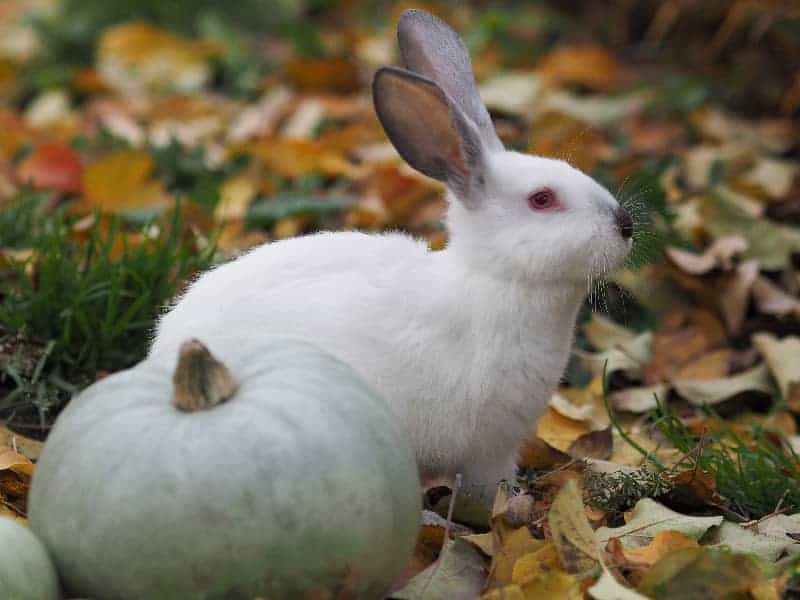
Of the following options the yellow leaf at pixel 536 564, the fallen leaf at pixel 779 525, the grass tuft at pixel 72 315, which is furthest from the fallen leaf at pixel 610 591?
the grass tuft at pixel 72 315

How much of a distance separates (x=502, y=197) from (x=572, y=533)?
767 mm

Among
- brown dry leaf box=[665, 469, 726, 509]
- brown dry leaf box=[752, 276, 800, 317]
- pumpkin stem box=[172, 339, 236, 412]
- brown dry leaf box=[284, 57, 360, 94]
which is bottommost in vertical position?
brown dry leaf box=[284, 57, 360, 94]

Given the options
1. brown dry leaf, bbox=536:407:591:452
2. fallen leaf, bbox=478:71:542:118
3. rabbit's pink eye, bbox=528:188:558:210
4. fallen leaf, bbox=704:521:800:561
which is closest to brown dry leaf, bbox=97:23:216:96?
fallen leaf, bbox=478:71:542:118

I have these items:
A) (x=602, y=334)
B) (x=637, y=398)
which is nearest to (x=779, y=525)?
(x=637, y=398)

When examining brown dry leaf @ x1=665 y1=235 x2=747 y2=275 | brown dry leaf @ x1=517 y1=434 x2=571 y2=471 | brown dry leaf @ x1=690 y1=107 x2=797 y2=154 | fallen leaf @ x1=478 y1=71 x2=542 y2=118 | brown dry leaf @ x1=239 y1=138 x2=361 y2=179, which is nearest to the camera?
brown dry leaf @ x1=517 y1=434 x2=571 y2=471

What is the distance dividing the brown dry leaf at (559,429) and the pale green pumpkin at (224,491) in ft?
3.46

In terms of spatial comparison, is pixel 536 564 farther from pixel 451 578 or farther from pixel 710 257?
pixel 710 257

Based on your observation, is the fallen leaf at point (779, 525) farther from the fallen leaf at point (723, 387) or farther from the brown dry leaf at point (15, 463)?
the brown dry leaf at point (15, 463)

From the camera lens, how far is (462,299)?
106 inches

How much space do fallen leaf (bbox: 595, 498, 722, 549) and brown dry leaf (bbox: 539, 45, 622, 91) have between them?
390 cm

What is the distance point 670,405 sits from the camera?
3.68 meters

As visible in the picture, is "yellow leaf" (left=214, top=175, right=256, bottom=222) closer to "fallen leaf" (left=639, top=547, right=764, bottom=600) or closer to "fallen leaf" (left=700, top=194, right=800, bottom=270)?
"fallen leaf" (left=700, top=194, right=800, bottom=270)

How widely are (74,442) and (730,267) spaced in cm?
265

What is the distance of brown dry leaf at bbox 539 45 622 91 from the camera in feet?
20.6
